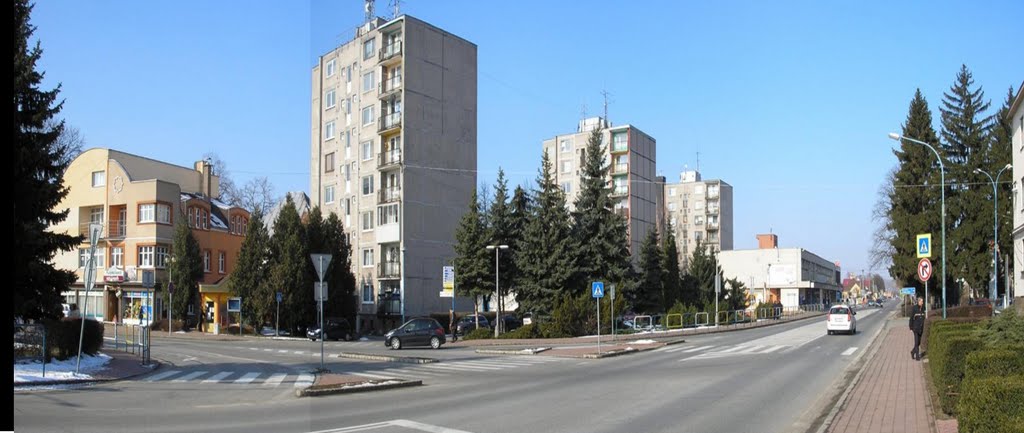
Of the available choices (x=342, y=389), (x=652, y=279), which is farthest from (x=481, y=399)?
(x=652, y=279)

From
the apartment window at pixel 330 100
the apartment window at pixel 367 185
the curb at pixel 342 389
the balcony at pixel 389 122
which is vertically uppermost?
the apartment window at pixel 330 100

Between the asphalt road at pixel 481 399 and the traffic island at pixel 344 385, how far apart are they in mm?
348

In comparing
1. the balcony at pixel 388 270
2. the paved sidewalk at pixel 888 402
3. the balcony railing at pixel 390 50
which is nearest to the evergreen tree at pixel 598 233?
the balcony at pixel 388 270

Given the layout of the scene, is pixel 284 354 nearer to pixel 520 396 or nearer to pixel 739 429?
pixel 520 396

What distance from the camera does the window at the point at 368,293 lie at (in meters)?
59.4

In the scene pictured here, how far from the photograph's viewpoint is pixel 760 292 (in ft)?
374

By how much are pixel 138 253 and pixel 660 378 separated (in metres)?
51.2

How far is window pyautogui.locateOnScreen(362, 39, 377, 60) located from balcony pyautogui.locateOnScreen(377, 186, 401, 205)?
35.4 feet

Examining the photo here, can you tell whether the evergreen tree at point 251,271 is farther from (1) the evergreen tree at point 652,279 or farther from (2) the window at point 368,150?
(1) the evergreen tree at point 652,279

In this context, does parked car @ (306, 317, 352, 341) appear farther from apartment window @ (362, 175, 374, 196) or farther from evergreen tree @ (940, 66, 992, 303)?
evergreen tree @ (940, 66, 992, 303)

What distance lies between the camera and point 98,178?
5962cm

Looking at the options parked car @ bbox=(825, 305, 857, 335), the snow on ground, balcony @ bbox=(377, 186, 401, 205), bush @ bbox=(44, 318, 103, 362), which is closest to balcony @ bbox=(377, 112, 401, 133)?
balcony @ bbox=(377, 186, 401, 205)

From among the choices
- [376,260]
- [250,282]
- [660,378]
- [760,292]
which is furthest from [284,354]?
[760,292]

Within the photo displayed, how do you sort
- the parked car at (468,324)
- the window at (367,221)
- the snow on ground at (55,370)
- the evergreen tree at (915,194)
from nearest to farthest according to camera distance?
the snow on ground at (55,370)
the parked car at (468,324)
the evergreen tree at (915,194)
the window at (367,221)
